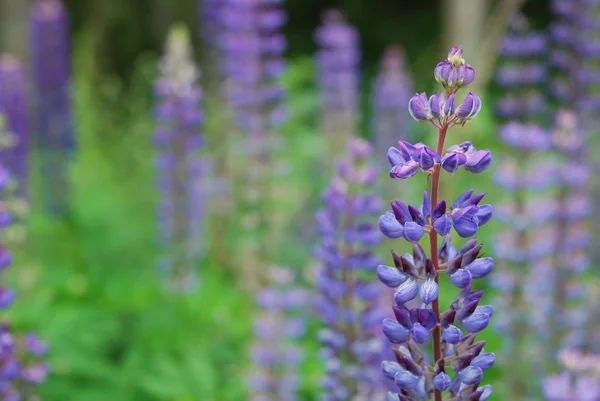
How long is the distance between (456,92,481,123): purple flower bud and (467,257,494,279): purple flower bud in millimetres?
270

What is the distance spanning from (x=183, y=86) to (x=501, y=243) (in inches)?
74.2

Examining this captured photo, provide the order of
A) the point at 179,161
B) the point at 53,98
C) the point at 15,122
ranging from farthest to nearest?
1. the point at 53,98
2. the point at 15,122
3. the point at 179,161

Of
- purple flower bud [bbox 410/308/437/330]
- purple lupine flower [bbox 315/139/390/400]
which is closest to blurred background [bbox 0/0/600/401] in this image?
purple lupine flower [bbox 315/139/390/400]

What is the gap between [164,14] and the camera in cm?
998

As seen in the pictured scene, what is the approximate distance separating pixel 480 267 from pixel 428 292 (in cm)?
15

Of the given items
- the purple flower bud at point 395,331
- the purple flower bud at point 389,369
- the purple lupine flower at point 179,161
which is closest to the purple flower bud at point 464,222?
the purple flower bud at point 395,331

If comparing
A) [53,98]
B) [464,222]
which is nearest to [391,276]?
[464,222]

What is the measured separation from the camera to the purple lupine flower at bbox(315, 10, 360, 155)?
551 centimetres

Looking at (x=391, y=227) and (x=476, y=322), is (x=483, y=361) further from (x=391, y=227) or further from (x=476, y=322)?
(x=391, y=227)

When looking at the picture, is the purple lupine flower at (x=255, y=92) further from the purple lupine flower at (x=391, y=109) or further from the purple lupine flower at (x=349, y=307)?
the purple lupine flower at (x=349, y=307)

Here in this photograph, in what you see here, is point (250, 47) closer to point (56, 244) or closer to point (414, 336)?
point (56, 244)

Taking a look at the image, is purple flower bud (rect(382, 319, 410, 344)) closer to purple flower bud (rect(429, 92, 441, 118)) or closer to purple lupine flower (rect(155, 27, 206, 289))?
purple flower bud (rect(429, 92, 441, 118))

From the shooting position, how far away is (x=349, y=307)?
2.43 metres

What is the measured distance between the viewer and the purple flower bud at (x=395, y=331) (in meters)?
1.53
